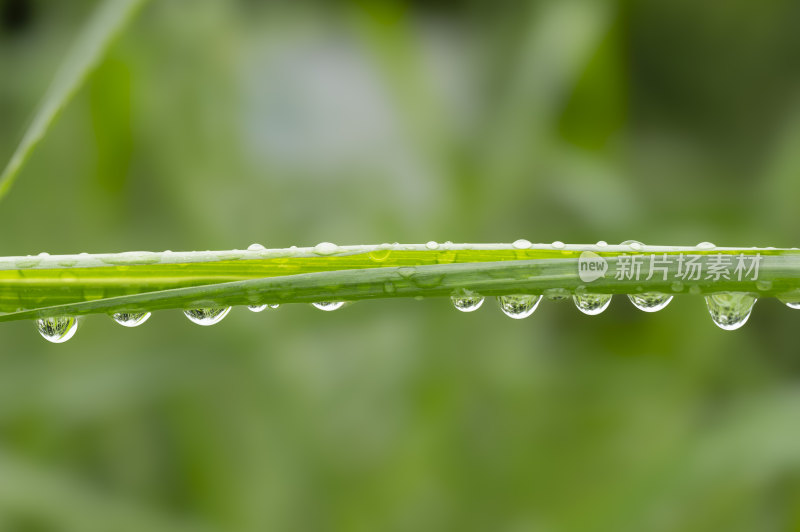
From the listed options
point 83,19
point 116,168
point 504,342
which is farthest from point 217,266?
point 83,19

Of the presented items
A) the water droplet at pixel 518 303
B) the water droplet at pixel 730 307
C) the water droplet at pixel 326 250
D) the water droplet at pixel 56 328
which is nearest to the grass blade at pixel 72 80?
the water droplet at pixel 56 328

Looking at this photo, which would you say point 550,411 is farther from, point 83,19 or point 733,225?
point 83,19

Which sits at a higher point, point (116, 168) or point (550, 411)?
→ point (116, 168)

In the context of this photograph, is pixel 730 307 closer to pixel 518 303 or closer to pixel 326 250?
pixel 518 303

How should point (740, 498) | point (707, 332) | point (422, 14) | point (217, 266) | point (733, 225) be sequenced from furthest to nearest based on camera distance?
point (422, 14) < point (733, 225) < point (707, 332) < point (740, 498) < point (217, 266)

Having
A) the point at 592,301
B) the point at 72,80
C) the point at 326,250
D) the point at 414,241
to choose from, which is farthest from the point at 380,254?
the point at 414,241

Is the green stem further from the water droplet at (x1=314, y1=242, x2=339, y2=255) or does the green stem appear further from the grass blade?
the grass blade

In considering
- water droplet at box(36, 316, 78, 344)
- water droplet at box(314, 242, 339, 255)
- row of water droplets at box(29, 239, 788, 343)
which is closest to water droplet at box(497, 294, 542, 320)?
row of water droplets at box(29, 239, 788, 343)
